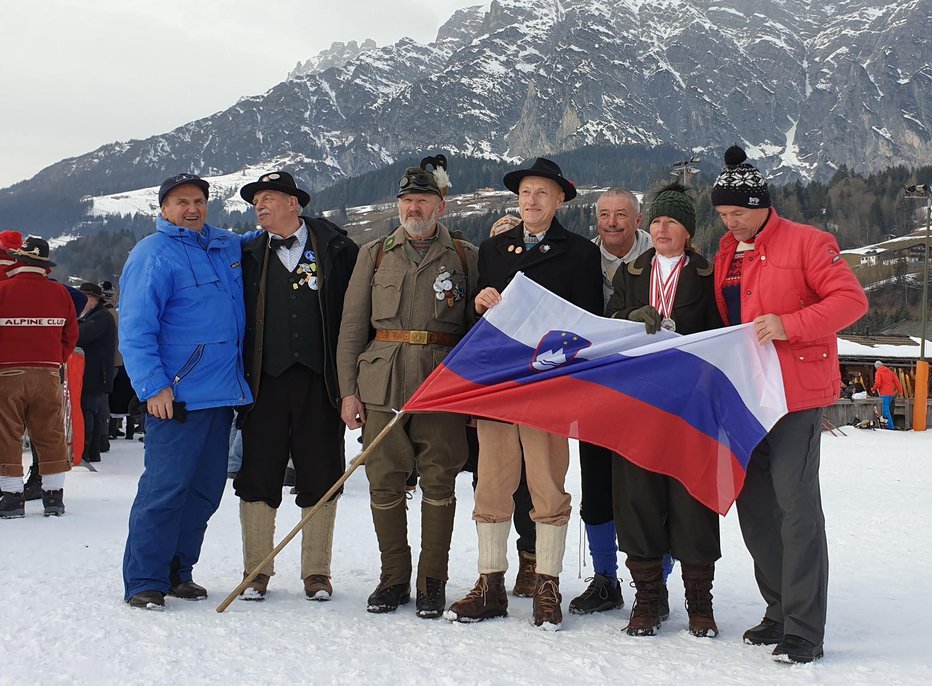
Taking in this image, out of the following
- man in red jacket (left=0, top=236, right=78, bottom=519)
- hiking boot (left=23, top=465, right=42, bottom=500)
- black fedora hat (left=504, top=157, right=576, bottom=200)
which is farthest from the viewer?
hiking boot (left=23, top=465, right=42, bottom=500)

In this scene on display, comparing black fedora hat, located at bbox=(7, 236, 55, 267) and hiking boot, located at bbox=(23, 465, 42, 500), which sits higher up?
black fedora hat, located at bbox=(7, 236, 55, 267)

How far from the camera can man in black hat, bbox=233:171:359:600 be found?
4.48m

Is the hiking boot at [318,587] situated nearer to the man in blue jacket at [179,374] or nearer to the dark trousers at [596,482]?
the man in blue jacket at [179,374]

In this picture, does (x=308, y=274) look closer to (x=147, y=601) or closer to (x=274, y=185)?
(x=274, y=185)

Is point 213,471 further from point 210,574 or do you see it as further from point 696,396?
point 696,396

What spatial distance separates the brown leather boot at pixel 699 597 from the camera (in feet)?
12.8

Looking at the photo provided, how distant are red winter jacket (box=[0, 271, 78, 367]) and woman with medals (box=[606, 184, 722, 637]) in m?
4.67

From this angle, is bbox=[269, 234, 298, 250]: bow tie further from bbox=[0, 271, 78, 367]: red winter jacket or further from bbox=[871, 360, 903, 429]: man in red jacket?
bbox=[871, 360, 903, 429]: man in red jacket

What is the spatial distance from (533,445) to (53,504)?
14.0 ft

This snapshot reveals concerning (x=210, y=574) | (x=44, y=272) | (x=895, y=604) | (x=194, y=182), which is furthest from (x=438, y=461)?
(x=44, y=272)

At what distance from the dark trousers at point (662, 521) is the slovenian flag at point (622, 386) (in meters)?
0.15

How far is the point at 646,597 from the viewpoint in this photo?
12.9 feet

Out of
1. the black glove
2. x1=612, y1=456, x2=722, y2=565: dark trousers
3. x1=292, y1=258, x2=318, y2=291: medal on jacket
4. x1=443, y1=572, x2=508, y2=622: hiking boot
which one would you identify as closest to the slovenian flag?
the black glove

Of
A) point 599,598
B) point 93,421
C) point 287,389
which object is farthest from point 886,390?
point 287,389
